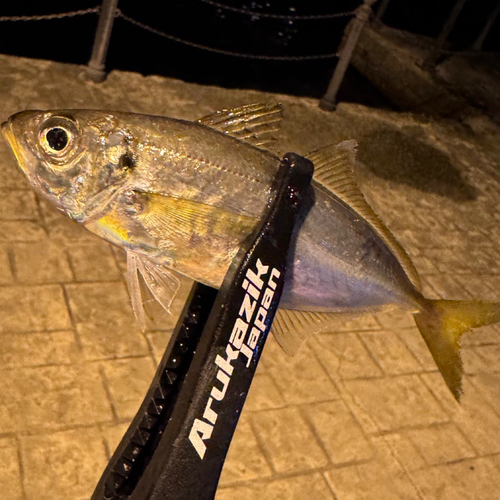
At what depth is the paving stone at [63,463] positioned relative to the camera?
119 inches

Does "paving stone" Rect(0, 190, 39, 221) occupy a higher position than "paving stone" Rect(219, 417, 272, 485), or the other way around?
"paving stone" Rect(0, 190, 39, 221)

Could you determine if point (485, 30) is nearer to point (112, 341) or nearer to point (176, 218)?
point (112, 341)

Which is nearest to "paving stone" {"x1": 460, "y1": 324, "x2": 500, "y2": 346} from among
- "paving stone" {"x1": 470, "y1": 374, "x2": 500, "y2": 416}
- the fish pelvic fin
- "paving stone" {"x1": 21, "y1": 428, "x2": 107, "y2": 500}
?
"paving stone" {"x1": 470, "y1": 374, "x2": 500, "y2": 416}

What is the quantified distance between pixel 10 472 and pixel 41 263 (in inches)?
62.0

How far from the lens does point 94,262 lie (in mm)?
4348

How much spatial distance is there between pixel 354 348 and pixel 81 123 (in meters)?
3.00

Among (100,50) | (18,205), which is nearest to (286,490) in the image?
(18,205)

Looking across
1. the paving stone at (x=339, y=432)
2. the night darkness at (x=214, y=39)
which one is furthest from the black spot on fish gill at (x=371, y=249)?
the night darkness at (x=214, y=39)

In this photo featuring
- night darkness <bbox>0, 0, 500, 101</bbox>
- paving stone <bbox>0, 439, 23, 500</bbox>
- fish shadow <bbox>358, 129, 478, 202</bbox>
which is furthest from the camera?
night darkness <bbox>0, 0, 500, 101</bbox>

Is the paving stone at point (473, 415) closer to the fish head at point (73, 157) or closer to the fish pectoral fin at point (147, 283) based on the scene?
the fish pectoral fin at point (147, 283)

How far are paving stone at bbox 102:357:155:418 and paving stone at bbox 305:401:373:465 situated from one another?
1095 mm

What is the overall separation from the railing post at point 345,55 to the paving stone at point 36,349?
5268 millimetres

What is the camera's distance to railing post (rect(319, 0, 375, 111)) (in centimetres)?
732

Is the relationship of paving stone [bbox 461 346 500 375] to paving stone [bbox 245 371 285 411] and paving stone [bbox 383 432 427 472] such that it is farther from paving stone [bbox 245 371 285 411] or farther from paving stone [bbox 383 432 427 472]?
paving stone [bbox 245 371 285 411]
